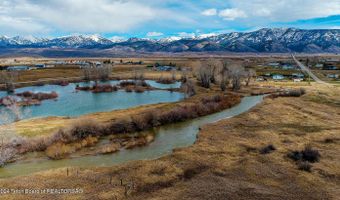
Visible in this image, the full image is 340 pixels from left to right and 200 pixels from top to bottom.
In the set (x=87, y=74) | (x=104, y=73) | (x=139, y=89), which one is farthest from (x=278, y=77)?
(x=87, y=74)

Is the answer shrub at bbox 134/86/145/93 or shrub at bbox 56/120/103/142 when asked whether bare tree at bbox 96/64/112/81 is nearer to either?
shrub at bbox 134/86/145/93

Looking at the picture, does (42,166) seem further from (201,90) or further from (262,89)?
(262,89)

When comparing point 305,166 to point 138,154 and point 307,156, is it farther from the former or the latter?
point 138,154

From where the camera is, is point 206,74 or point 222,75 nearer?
point 206,74

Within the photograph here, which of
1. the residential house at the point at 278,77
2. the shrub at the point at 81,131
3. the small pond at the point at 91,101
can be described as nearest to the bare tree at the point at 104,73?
the small pond at the point at 91,101

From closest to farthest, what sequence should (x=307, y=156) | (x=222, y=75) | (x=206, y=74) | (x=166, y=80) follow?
(x=307, y=156), (x=206, y=74), (x=222, y=75), (x=166, y=80)

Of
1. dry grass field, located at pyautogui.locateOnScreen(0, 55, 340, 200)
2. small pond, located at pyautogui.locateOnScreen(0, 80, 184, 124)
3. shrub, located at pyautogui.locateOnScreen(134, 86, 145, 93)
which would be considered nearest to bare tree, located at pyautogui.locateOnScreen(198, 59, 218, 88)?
small pond, located at pyautogui.locateOnScreen(0, 80, 184, 124)

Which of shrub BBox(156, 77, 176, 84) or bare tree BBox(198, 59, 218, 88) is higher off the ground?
bare tree BBox(198, 59, 218, 88)
